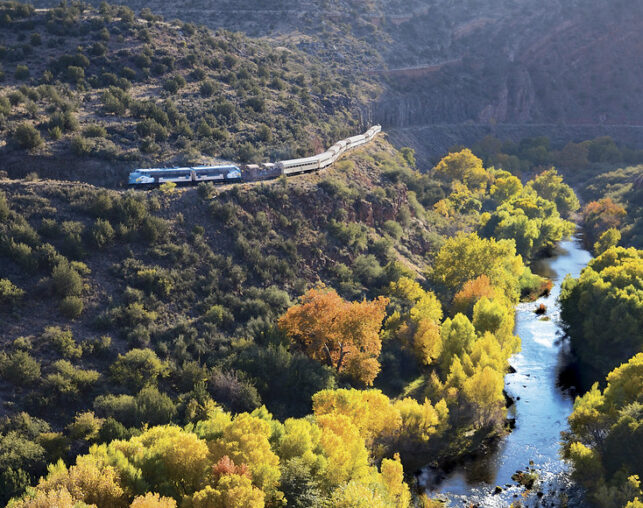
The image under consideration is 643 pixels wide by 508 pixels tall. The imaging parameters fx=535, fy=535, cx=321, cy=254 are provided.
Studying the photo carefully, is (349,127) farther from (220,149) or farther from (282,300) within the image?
(282,300)

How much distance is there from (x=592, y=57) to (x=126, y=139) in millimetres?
146345

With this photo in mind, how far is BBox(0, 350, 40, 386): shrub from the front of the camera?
40469 mm

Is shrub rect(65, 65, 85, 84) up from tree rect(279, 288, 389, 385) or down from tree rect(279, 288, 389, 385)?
up

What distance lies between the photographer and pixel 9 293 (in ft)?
148

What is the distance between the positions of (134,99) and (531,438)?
65800 millimetres

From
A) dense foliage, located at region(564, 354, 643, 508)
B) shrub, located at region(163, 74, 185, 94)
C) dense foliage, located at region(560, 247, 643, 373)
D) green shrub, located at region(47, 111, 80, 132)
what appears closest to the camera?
dense foliage, located at region(564, 354, 643, 508)

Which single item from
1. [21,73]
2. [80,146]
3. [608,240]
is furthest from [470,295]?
[21,73]

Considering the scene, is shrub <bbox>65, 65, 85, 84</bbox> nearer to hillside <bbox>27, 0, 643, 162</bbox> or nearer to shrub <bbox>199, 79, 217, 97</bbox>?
shrub <bbox>199, 79, 217, 97</bbox>

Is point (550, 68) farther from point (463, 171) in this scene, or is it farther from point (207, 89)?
point (207, 89)

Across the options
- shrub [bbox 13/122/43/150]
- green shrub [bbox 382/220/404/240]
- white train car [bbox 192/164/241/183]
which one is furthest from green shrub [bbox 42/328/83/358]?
green shrub [bbox 382/220/404/240]

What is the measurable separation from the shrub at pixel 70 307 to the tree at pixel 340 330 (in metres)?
18.4

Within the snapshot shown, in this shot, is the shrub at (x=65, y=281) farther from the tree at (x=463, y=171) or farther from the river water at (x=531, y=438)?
the tree at (x=463, y=171)

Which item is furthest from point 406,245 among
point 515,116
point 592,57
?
point 592,57

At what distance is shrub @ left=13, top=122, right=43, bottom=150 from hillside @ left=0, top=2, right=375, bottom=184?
0.10 metres
